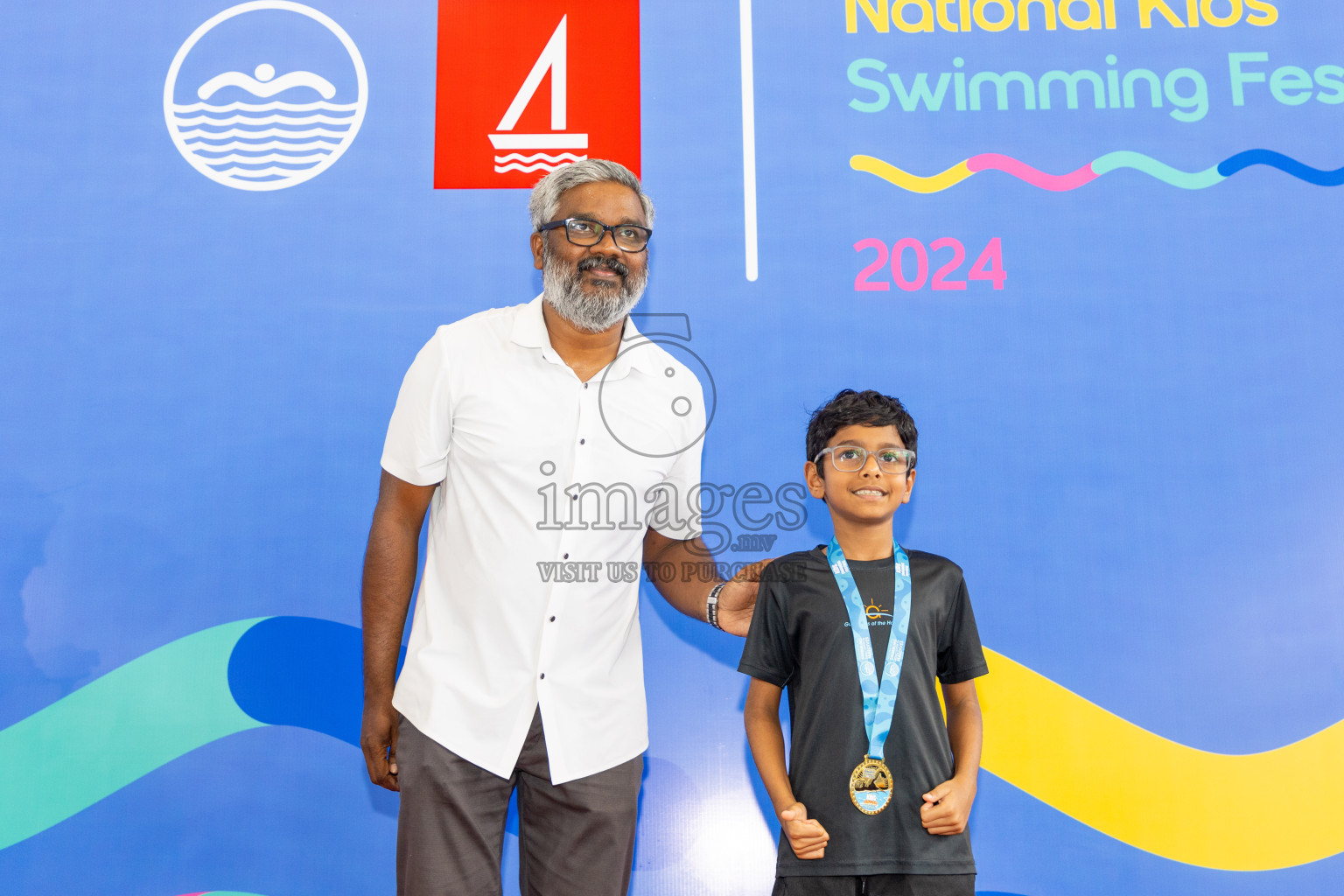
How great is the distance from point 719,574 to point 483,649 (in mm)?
591

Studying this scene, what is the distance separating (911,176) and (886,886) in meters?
1.78

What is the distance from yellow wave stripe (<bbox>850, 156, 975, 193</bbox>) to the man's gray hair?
0.84 m

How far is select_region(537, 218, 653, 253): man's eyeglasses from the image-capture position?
192 cm

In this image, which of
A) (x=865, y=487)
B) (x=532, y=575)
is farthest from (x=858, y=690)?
(x=532, y=575)

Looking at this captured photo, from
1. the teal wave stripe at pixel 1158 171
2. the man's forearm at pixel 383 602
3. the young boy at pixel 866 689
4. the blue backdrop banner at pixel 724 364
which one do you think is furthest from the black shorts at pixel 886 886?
the teal wave stripe at pixel 1158 171

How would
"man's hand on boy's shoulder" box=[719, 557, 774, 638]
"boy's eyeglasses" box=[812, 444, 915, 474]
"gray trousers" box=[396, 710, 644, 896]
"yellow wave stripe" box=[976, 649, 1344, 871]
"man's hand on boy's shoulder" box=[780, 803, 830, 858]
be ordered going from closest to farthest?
"man's hand on boy's shoulder" box=[780, 803, 830, 858] < "gray trousers" box=[396, 710, 644, 896] < "boy's eyeglasses" box=[812, 444, 915, 474] < "man's hand on boy's shoulder" box=[719, 557, 774, 638] < "yellow wave stripe" box=[976, 649, 1344, 871]

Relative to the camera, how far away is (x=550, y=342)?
1970mm

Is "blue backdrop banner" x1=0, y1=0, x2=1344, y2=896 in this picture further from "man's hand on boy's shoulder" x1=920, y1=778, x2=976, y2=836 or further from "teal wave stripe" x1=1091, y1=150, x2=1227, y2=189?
"man's hand on boy's shoulder" x1=920, y1=778, x2=976, y2=836

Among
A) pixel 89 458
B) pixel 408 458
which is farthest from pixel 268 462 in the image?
pixel 408 458

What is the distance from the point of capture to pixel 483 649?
1812 millimetres

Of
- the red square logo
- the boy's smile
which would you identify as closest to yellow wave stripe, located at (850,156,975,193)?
the red square logo

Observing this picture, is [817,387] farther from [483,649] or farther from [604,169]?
[483,649]

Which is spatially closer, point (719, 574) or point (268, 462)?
point (719, 574)

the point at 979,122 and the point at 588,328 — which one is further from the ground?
the point at 979,122
